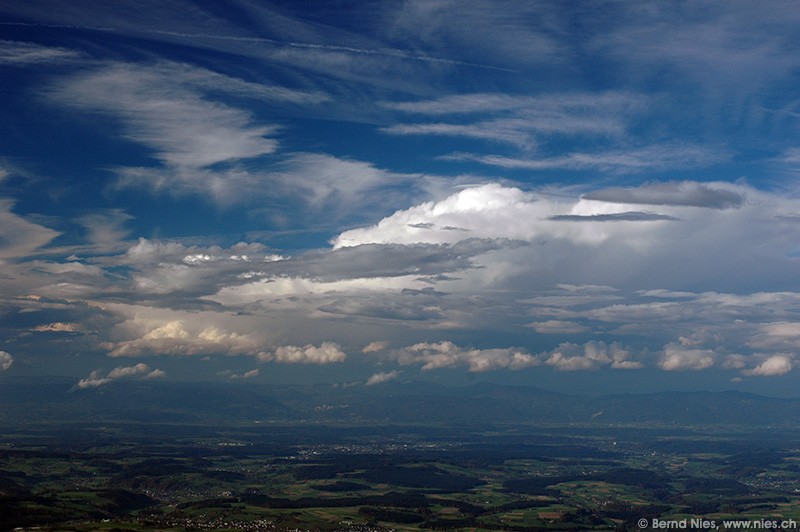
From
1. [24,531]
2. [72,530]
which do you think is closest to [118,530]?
[72,530]

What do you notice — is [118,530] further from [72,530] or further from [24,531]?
[24,531]
